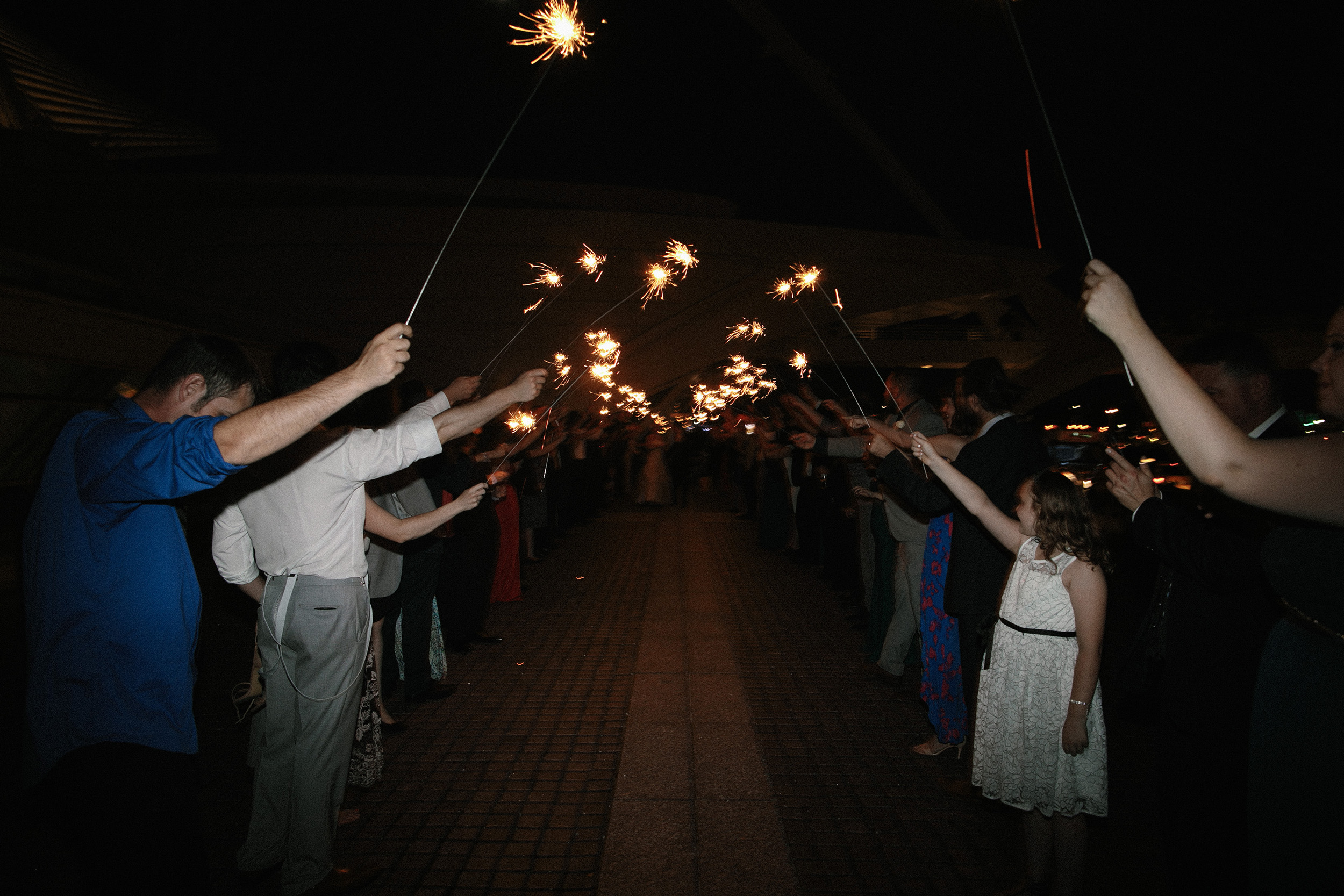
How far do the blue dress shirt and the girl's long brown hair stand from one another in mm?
3135

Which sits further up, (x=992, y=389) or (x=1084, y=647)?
(x=992, y=389)

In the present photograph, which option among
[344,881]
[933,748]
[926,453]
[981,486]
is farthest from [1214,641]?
[344,881]

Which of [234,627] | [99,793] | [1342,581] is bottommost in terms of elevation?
[234,627]

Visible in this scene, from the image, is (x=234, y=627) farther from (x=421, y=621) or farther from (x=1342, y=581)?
(x=1342, y=581)

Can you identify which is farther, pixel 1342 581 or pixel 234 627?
pixel 234 627

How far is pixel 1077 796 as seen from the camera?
9.23 feet

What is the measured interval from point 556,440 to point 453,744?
3747 mm

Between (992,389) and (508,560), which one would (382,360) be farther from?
(508,560)

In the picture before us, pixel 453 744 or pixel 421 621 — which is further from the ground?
pixel 421 621

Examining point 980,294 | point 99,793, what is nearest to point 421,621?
point 99,793

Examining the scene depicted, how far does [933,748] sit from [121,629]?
457 centimetres

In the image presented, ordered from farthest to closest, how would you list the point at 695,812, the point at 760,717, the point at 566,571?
the point at 566,571 → the point at 760,717 → the point at 695,812

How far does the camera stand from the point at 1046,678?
9.79 ft

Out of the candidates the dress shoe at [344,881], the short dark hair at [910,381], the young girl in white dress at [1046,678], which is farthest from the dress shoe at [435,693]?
the short dark hair at [910,381]
